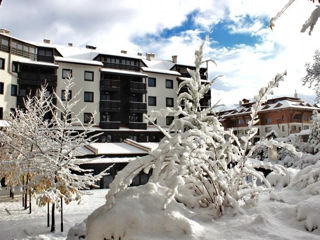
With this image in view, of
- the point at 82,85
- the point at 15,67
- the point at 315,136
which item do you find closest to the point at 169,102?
the point at 82,85

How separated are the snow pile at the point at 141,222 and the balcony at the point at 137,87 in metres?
28.0

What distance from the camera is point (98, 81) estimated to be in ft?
99.1

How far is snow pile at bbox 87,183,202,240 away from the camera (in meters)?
3.22

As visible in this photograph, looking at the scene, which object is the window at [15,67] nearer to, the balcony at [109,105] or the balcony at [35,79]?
the balcony at [35,79]

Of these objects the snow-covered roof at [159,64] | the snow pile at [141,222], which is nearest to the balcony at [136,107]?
the snow-covered roof at [159,64]

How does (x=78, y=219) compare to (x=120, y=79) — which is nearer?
(x=78, y=219)

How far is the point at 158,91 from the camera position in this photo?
33438 millimetres

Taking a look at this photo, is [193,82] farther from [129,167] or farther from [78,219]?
[78,219]

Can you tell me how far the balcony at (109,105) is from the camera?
29.6m

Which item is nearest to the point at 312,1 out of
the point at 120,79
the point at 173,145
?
the point at 173,145

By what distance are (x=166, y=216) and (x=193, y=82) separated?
3.01 meters

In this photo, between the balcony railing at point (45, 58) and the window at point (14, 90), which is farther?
the balcony railing at point (45, 58)

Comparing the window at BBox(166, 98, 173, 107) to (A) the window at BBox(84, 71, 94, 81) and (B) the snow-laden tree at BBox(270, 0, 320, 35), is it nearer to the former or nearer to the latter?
(A) the window at BBox(84, 71, 94, 81)

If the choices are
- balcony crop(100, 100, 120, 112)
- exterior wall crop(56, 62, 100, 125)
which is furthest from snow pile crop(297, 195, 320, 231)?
balcony crop(100, 100, 120, 112)
